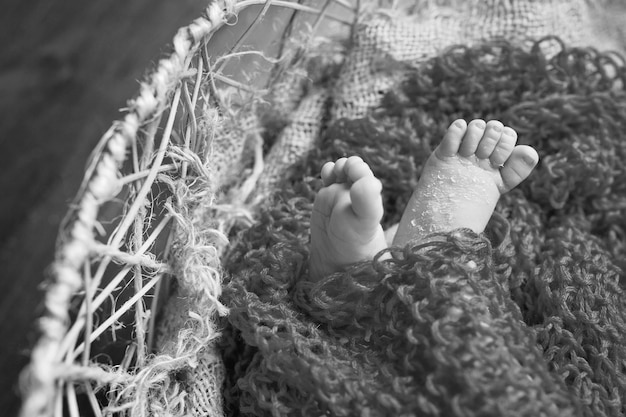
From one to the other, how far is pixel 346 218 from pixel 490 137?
203 mm

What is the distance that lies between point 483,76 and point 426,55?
0.09 metres

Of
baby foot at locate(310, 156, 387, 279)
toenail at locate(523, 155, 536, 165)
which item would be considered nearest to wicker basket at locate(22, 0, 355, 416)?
baby foot at locate(310, 156, 387, 279)

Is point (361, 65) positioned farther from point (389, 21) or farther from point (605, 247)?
point (605, 247)

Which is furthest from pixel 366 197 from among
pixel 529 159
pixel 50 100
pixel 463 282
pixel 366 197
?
pixel 50 100

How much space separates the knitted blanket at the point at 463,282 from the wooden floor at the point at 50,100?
19.2 inches

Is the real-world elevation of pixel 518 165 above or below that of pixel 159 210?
above

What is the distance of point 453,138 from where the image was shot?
691mm

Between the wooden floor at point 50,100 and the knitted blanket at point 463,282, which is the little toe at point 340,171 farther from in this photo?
the wooden floor at point 50,100

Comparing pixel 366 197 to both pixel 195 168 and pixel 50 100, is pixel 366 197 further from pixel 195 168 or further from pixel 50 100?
pixel 50 100

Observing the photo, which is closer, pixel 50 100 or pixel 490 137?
pixel 490 137

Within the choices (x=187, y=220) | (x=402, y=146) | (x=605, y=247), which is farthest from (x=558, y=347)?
(x=187, y=220)

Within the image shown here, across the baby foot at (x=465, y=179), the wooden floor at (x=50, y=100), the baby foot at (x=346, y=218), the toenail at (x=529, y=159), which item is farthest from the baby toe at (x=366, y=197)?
the wooden floor at (x=50, y=100)

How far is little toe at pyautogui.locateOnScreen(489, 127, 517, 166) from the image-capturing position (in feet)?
2.28

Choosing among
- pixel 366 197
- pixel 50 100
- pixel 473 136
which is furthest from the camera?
pixel 50 100
